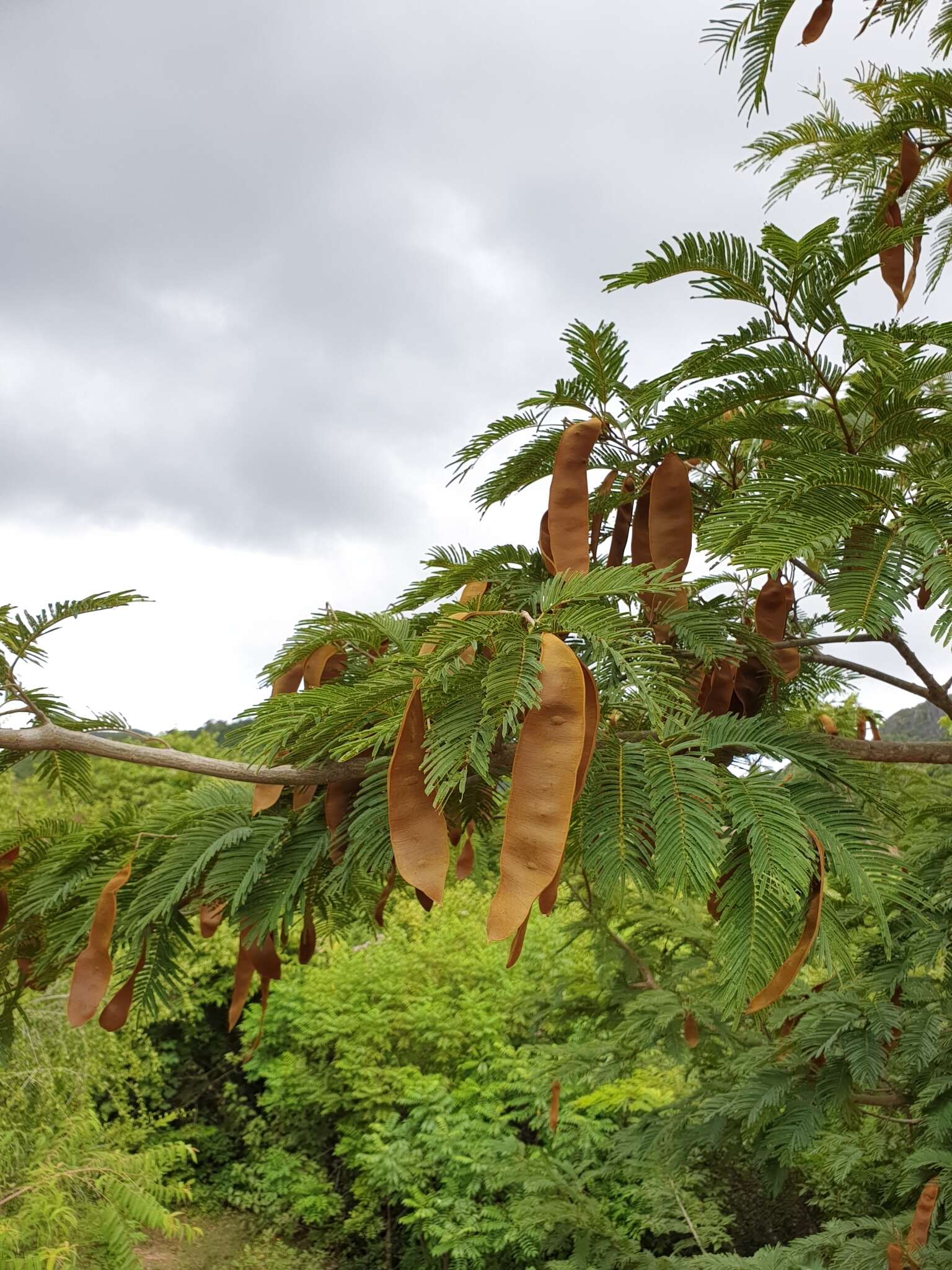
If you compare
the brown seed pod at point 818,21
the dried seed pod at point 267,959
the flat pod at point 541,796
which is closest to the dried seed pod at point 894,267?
the brown seed pod at point 818,21

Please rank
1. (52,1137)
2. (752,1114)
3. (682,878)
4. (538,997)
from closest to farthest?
(682,878), (752,1114), (538,997), (52,1137)

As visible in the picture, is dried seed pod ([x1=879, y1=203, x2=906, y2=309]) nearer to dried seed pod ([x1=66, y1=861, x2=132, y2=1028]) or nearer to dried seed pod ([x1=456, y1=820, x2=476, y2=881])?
dried seed pod ([x1=456, y1=820, x2=476, y2=881])

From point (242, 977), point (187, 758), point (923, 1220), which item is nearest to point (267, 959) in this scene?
point (242, 977)

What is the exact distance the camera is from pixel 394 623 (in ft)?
5.77

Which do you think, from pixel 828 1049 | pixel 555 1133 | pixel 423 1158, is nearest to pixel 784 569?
pixel 828 1049

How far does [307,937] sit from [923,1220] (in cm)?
191

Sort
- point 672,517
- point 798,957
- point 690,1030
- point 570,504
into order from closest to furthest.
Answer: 1. point 798,957
2. point 570,504
3. point 672,517
4. point 690,1030

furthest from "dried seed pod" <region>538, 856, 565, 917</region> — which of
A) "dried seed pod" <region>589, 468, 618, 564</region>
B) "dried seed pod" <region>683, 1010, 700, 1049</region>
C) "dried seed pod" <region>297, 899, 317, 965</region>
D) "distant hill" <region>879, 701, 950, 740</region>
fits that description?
"distant hill" <region>879, 701, 950, 740</region>

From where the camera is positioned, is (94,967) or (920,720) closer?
(94,967)

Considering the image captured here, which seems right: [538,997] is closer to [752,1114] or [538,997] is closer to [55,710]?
[752,1114]

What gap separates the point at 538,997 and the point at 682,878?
530cm

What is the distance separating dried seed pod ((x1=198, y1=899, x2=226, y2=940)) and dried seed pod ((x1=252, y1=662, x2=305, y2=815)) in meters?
0.27

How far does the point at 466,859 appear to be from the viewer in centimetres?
195

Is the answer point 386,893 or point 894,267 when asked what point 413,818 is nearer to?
point 386,893
